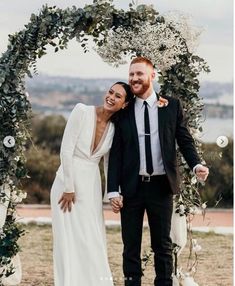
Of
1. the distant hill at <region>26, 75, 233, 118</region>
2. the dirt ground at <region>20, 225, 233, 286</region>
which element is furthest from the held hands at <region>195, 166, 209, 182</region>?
the distant hill at <region>26, 75, 233, 118</region>

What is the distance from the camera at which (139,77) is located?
226 inches

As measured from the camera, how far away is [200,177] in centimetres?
580

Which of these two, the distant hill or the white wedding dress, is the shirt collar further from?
the distant hill

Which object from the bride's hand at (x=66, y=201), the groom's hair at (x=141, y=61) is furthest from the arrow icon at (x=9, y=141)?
the groom's hair at (x=141, y=61)

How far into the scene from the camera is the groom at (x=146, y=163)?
5711 millimetres

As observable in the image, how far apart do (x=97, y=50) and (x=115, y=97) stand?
0.74 metres

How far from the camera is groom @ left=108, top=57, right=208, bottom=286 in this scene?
5.71 metres

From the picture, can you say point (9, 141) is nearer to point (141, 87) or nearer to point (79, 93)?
point (141, 87)

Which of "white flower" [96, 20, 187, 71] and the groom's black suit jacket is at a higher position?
"white flower" [96, 20, 187, 71]

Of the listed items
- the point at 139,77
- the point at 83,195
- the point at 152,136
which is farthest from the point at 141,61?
the point at 83,195

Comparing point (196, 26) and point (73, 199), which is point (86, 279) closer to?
point (73, 199)

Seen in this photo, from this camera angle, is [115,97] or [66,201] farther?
[66,201]

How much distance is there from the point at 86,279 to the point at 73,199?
1.98ft


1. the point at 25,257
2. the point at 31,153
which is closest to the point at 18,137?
the point at 25,257
